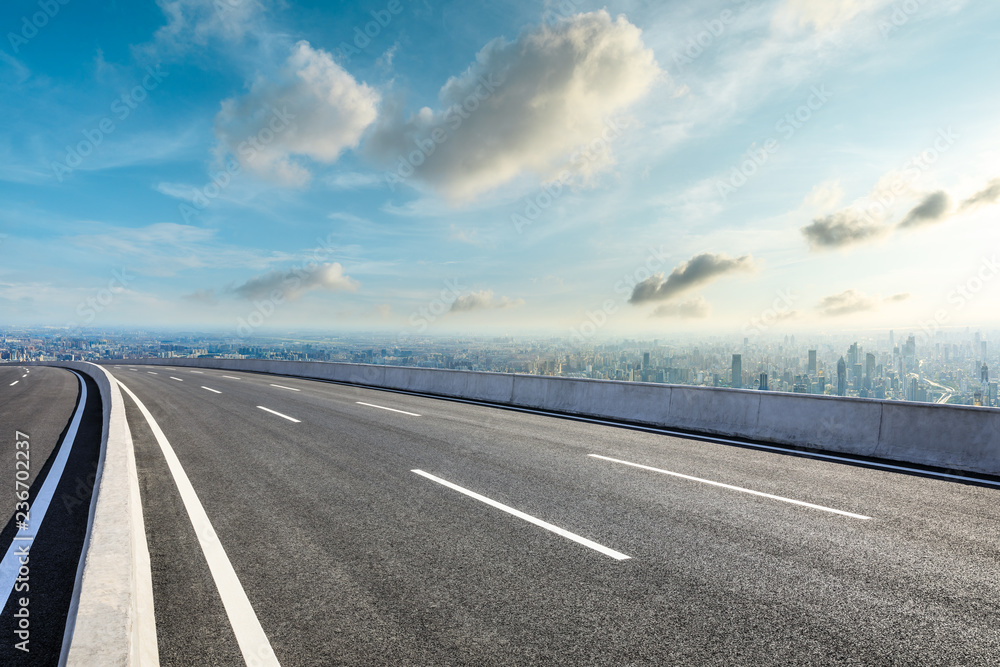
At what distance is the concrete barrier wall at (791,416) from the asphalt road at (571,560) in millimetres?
1080

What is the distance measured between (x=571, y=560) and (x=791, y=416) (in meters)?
6.81

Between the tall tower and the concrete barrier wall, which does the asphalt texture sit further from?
the tall tower

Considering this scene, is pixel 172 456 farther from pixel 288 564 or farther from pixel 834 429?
pixel 834 429

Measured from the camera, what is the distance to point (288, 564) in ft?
12.7

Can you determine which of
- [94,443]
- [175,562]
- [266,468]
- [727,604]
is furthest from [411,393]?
[727,604]

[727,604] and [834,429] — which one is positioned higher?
[834,429]

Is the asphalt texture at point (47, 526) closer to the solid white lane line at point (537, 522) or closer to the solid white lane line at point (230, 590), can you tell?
the solid white lane line at point (230, 590)

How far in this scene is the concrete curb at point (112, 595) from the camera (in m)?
2.24

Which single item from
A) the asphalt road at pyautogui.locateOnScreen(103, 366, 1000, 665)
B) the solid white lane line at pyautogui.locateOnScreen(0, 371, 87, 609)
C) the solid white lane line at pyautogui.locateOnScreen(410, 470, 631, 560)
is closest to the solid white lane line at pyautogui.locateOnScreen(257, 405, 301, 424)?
the asphalt road at pyautogui.locateOnScreen(103, 366, 1000, 665)

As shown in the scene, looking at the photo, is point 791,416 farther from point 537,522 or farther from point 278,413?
point 278,413

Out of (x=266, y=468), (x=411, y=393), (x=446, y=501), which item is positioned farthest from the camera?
(x=411, y=393)

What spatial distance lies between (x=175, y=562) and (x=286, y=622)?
1.52 metres

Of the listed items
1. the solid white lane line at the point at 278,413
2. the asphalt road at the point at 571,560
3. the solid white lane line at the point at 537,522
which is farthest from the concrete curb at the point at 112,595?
the solid white lane line at the point at 278,413

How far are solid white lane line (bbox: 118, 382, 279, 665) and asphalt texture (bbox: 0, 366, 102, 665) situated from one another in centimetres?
85
